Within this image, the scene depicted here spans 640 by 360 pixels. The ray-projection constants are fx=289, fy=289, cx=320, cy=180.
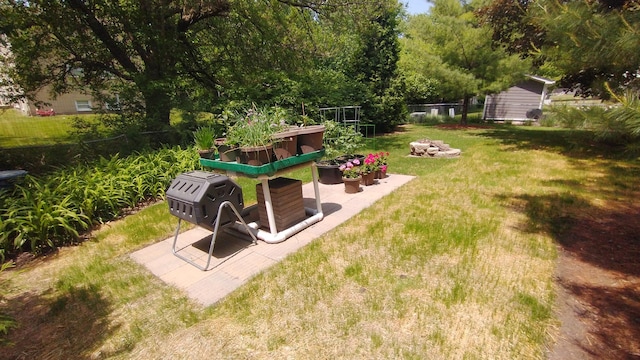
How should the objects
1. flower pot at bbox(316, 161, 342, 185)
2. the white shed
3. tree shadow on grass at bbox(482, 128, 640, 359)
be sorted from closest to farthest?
tree shadow on grass at bbox(482, 128, 640, 359)
flower pot at bbox(316, 161, 342, 185)
the white shed

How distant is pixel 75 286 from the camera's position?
277 centimetres

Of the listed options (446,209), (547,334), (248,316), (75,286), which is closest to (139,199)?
(75,286)

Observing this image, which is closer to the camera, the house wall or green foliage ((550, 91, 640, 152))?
green foliage ((550, 91, 640, 152))

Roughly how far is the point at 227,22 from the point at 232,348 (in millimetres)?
8520

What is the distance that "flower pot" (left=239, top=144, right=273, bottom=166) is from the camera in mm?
2947

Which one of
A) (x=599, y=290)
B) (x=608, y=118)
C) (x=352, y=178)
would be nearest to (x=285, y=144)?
(x=352, y=178)

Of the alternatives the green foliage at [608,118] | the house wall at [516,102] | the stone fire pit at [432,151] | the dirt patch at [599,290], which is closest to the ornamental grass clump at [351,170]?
the green foliage at [608,118]

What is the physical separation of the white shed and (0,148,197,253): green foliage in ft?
A: 61.1

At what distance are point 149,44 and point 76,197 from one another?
4646 millimetres

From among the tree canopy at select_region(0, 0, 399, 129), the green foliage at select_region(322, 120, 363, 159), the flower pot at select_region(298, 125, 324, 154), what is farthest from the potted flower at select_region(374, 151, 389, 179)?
the tree canopy at select_region(0, 0, 399, 129)

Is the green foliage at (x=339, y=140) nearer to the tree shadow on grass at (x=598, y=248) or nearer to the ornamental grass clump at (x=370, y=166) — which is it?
the ornamental grass clump at (x=370, y=166)

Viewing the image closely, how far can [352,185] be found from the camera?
16.6 feet

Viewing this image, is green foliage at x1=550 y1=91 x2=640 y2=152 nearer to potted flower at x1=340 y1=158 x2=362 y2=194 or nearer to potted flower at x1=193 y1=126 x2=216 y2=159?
potted flower at x1=340 y1=158 x2=362 y2=194

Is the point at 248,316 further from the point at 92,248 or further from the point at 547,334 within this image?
the point at 92,248
